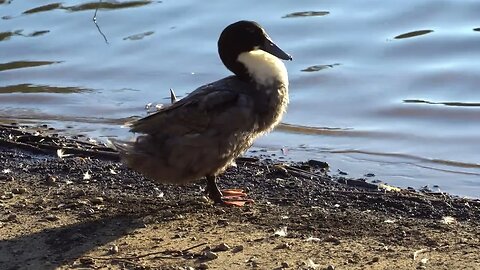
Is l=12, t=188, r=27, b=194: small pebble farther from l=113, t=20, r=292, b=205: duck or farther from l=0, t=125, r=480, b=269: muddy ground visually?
l=113, t=20, r=292, b=205: duck

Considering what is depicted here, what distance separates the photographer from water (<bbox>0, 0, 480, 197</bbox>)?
8719 mm

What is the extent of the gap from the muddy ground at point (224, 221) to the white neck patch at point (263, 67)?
73 cm

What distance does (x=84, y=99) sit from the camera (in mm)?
10188

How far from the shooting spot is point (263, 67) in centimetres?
699

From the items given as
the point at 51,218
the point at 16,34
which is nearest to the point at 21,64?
the point at 16,34

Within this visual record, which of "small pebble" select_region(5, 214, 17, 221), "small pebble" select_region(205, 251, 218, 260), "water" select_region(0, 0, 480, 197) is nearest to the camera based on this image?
"small pebble" select_region(205, 251, 218, 260)

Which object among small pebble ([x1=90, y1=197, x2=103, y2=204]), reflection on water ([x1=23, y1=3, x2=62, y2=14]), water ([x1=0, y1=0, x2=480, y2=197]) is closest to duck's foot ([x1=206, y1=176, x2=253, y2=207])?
small pebble ([x1=90, y1=197, x2=103, y2=204])

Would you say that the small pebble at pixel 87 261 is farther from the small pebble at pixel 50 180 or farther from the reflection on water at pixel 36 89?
the reflection on water at pixel 36 89

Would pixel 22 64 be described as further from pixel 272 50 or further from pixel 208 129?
pixel 208 129

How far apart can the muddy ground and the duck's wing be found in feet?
1.58

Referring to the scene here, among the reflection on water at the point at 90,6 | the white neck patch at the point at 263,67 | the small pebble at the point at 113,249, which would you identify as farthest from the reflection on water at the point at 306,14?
the small pebble at the point at 113,249

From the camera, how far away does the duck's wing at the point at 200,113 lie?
21.8 feet

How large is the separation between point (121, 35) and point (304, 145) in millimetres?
3472

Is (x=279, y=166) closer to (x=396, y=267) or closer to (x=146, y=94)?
(x=396, y=267)
